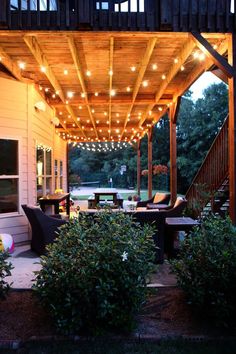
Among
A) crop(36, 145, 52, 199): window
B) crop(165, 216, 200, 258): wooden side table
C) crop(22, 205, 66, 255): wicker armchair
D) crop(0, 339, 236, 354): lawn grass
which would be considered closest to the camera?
crop(0, 339, 236, 354): lawn grass

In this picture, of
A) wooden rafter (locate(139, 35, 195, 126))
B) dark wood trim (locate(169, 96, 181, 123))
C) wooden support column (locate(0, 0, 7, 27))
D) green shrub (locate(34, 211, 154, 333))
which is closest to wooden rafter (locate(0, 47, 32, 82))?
wooden support column (locate(0, 0, 7, 27))

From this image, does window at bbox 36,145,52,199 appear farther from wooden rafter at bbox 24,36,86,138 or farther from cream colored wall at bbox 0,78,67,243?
wooden rafter at bbox 24,36,86,138

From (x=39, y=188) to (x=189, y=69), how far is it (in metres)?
4.32

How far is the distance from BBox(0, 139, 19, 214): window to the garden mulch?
3.01 metres

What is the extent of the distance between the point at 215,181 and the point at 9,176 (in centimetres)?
455

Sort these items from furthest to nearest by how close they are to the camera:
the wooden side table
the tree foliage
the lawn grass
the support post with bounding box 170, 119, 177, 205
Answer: the tree foliage, the support post with bounding box 170, 119, 177, 205, the wooden side table, the lawn grass

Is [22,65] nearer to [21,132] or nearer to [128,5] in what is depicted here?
[21,132]

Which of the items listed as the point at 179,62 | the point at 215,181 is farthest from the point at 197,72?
the point at 215,181

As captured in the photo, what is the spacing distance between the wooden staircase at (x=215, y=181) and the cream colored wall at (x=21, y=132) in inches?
151

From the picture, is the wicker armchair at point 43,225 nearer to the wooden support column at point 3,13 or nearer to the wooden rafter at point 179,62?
the wooden support column at point 3,13

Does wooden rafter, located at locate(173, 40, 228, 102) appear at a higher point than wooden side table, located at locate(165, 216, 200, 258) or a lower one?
higher

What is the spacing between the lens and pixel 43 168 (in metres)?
8.53

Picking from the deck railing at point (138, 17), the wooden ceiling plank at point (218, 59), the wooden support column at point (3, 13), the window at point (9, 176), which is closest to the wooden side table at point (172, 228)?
the wooden ceiling plank at point (218, 59)

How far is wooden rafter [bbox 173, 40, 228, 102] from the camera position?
5.42 metres
